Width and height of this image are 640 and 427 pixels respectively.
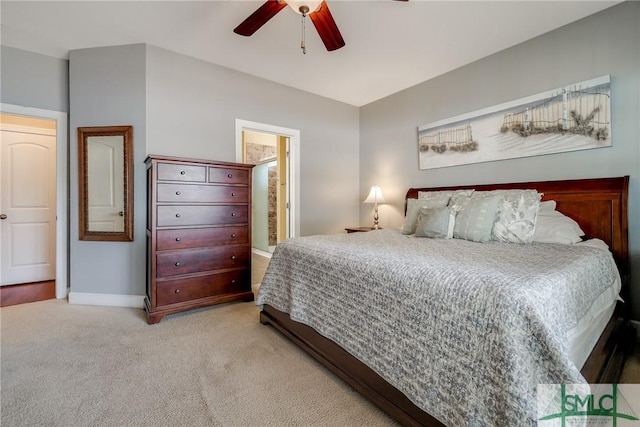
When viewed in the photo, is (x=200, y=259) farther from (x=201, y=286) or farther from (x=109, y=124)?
(x=109, y=124)

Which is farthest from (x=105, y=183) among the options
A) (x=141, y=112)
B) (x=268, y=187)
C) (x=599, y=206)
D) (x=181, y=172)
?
(x=599, y=206)

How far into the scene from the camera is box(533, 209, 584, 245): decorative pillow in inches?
83.6

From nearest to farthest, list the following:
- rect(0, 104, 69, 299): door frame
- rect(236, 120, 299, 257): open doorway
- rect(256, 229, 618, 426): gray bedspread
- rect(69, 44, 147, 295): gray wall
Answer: rect(256, 229, 618, 426): gray bedspread, rect(69, 44, 147, 295): gray wall, rect(0, 104, 69, 299): door frame, rect(236, 120, 299, 257): open doorway

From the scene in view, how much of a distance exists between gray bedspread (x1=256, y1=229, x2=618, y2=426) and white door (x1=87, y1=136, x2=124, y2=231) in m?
2.31

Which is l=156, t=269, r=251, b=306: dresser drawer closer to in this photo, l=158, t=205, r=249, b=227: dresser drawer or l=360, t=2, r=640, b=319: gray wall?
l=158, t=205, r=249, b=227: dresser drawer

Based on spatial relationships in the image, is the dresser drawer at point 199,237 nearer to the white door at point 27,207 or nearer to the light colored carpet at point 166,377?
the light colored carpet at point 166,377

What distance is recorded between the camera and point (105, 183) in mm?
2936

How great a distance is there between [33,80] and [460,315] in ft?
14.1

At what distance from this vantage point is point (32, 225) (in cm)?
365

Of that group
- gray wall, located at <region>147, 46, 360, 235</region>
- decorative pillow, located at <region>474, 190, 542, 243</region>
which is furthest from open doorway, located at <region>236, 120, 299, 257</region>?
decorative pillow, located at <region>474, 190, 542, 243</region>

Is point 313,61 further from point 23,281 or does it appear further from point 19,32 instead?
point 23,281

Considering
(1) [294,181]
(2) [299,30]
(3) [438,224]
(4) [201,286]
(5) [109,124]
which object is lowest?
(4) [201,286]

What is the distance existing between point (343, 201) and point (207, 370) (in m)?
3.06

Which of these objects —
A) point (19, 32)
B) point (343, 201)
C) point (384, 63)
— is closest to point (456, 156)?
point (384, 63)
